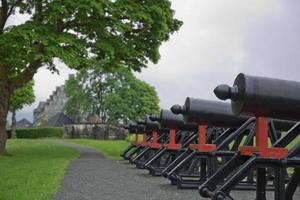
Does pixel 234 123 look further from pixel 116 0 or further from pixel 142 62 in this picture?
pixel 142 62

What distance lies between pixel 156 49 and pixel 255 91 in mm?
16442

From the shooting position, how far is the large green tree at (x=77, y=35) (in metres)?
16.7

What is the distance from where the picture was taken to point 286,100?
5145mm

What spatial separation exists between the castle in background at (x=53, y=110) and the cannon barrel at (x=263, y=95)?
79113 mm

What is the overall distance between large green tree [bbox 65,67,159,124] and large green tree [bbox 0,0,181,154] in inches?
1582

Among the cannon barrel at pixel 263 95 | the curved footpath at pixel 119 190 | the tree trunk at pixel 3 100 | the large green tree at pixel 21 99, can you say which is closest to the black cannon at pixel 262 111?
the cannon barrel at pixel 263 95

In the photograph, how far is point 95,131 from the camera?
52.7 meters

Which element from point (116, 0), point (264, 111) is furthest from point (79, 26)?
point (264, 111)

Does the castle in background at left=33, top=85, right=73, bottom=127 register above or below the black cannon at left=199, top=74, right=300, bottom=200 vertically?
above

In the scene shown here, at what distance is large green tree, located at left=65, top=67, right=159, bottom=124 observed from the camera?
6264cm

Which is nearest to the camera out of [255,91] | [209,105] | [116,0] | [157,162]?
[255,91]

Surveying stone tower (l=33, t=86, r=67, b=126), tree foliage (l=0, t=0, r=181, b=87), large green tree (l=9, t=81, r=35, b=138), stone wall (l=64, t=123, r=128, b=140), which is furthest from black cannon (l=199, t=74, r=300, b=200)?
stone tower (l=33, t=86, r=67, b=126)

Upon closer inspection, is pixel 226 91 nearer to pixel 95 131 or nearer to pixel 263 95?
pixel 263 95

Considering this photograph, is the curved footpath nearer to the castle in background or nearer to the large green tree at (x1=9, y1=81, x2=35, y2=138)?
the large green tree at (x1=9, y1=81, x2=35, y2=138)
